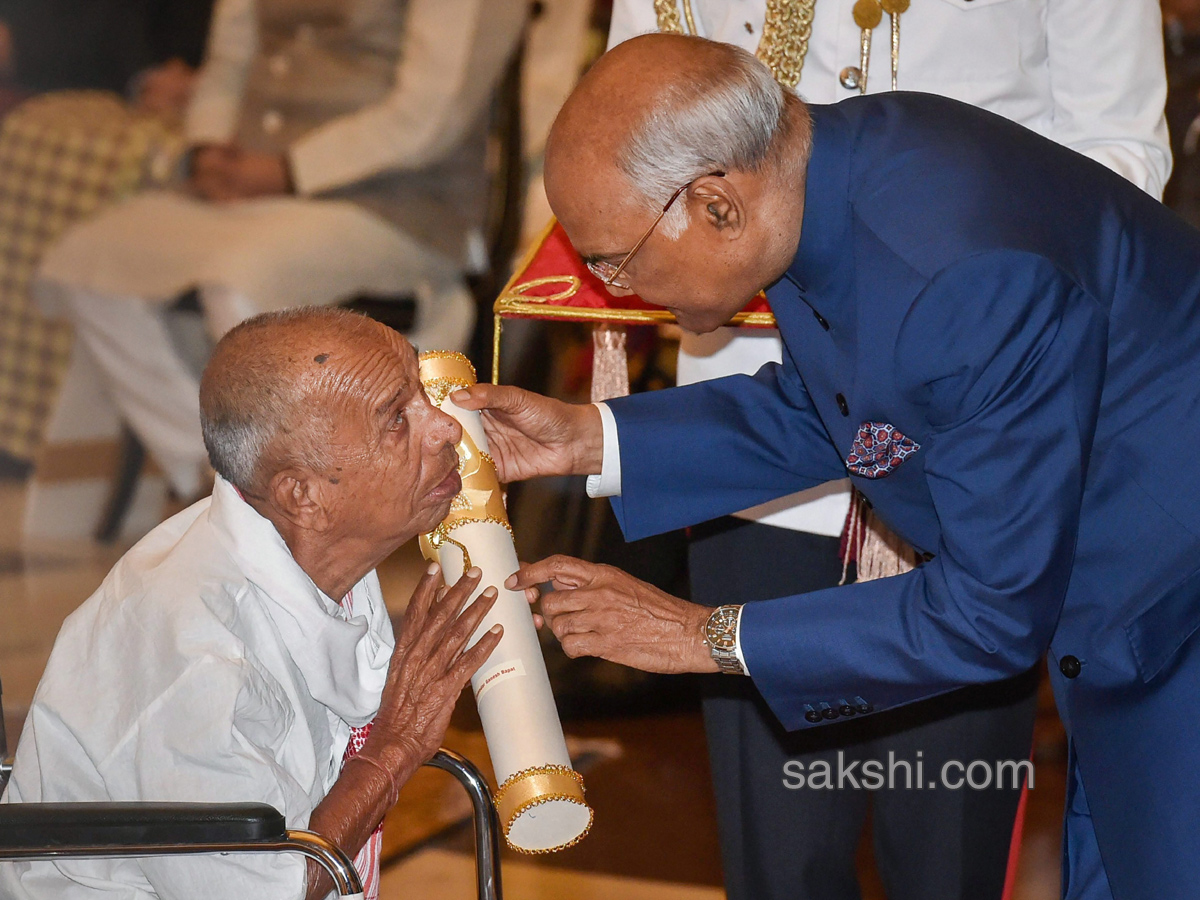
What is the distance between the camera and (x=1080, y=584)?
5.86 ft

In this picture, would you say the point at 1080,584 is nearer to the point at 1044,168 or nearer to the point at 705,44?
the point at 1044,168

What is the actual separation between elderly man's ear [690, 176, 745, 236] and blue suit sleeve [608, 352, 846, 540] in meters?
0.59

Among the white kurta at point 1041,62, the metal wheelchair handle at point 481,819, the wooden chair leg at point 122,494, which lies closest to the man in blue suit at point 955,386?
the metal wheelchair handle at point 481,819

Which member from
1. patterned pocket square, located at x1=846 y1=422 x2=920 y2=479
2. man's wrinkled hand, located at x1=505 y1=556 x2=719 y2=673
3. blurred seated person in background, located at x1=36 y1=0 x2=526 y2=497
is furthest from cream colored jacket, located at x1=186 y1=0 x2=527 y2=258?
patterned pocket square, located at x1=846 y1=422 x2=920 y2=479

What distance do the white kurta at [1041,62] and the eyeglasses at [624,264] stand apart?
768mm

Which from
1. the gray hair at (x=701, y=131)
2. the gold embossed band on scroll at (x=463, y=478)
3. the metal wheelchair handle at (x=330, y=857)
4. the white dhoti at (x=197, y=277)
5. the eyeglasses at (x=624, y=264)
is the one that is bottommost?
the white dhoti at (x=197, y=277)

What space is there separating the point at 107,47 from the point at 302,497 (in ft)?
11.4

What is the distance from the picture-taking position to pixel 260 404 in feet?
5.84

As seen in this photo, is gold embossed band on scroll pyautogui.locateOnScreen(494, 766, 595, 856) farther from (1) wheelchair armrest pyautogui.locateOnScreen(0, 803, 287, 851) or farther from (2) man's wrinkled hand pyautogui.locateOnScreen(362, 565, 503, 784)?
(1) wheelchair armrest pyautogui.locateOnScreen(0, 803, 287, 851)

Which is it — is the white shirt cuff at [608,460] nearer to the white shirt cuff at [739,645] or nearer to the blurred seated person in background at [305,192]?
the white shirt cuff at [739,645]

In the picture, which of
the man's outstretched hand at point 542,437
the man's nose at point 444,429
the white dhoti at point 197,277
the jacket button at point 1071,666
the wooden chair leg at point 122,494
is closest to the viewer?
the jacket button at point 1071,666

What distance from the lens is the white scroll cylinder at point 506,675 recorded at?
1872 millimetres

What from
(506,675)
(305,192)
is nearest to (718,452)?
(506,675)

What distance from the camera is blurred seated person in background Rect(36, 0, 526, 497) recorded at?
15.3 feet
